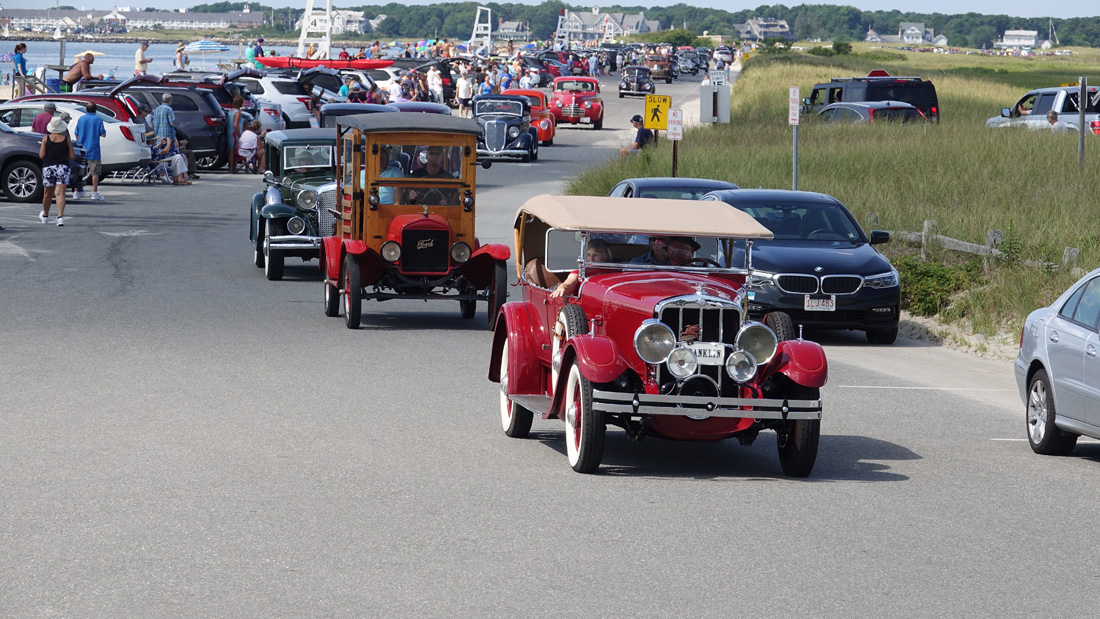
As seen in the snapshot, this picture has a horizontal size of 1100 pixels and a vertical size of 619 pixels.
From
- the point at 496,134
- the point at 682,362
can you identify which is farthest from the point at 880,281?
the point at 496,134

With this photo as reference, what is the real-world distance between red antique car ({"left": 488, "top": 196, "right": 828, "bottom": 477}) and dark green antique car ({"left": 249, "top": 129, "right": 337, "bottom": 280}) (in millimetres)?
8716

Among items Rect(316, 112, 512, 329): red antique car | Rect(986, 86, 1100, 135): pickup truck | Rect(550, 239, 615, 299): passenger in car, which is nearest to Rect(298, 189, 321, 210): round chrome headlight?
Rect(316, 112, 512, 329): red antique car

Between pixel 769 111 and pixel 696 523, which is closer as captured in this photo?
pixel 696 523

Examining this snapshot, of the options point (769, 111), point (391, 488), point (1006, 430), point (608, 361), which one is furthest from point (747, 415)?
point (769, 111)

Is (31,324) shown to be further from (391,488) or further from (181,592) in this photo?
(181,592)

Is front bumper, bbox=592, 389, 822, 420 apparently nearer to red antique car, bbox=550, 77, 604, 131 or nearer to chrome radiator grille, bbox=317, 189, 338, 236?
chrome radiator grille, bbox=317, 189, 338, 236

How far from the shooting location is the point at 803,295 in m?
15.8

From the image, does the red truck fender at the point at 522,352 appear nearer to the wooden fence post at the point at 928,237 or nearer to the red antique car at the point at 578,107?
the wooden fence post at the point at 928,237

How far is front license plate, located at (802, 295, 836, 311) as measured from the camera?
51.9 feet

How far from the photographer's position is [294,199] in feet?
62.7

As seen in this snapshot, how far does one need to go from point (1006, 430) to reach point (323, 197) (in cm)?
993

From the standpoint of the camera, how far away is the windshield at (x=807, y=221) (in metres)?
17.1

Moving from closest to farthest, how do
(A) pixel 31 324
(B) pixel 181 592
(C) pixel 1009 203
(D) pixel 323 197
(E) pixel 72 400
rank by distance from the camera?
(B) pixel 181 592
(E) pixel 72 400
(A) pixel 31 324
(D) pixel 323 197
(C) pixel 1009 203

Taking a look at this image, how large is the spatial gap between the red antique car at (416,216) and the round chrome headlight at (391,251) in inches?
0.4
